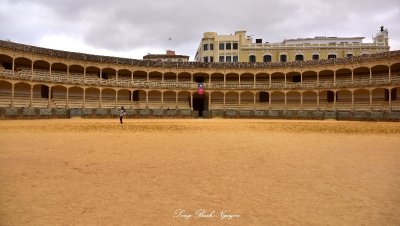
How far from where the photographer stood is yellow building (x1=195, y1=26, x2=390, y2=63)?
53.6 metres

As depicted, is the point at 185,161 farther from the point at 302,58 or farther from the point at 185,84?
the point at 302,58

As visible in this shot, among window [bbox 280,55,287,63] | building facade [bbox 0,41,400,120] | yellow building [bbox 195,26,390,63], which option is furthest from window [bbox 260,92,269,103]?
window [bbox 280,55,287,63]

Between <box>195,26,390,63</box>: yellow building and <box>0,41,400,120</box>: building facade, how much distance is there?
6.98 metres

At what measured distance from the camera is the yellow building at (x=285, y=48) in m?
53.6

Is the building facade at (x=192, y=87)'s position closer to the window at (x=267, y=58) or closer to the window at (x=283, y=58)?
the window at (x=267, y=58)

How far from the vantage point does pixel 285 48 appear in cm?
5553

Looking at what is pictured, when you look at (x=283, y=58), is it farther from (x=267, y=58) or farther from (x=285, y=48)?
(x=267, y=58)

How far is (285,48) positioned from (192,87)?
21010mm

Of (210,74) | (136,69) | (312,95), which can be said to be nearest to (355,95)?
(312,95)

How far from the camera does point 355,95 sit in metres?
43.4

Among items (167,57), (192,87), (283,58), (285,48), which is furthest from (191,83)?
(167,57)

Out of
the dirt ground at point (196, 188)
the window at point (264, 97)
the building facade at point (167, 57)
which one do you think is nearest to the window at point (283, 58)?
the window at point (264, 97)

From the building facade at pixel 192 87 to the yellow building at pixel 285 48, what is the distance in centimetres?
698

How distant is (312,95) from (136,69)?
A: 28820mm
